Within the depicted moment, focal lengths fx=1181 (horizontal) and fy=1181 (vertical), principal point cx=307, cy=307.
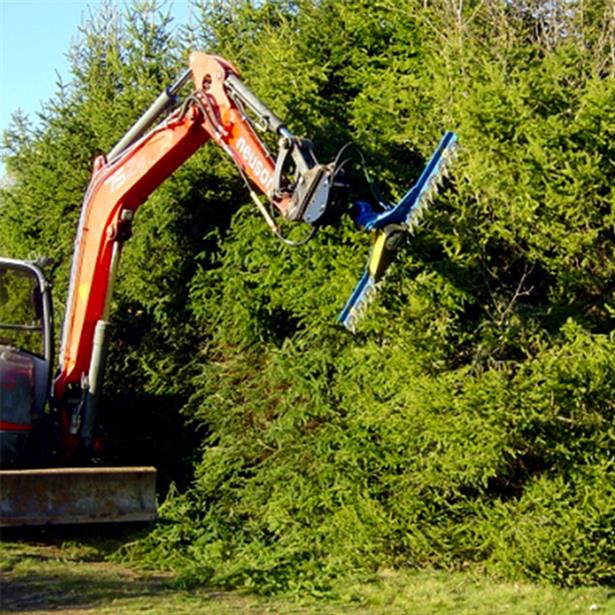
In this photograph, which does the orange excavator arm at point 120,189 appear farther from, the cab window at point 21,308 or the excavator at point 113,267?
the cab window at point 21,308

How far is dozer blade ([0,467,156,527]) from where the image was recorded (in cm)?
851

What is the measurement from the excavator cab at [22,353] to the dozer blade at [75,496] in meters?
0.56

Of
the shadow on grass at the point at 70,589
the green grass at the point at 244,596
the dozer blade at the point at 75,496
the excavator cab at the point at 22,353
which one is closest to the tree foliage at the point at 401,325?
the green grass at the point at 244,596

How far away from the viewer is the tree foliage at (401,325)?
8.31 meters

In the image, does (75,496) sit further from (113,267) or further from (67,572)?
(113,267)

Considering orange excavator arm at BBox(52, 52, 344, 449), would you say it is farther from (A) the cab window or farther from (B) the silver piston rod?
(A) the cab window

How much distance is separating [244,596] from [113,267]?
3132 millimetres

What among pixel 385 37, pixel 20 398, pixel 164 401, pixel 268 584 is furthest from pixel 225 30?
pixel 268 584

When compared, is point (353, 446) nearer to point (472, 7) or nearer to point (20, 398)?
point (20, 398)

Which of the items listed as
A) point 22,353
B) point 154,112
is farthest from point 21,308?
point 154,112

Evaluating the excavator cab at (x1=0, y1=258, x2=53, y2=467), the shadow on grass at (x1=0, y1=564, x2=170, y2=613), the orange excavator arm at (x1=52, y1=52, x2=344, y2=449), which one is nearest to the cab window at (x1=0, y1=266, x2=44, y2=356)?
the excavator cab at (x1=0, y1=258, x2=53, y2=467)

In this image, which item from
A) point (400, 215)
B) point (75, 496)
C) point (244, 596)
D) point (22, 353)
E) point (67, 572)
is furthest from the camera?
point (22, 353)

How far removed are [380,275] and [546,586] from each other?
2561 millimetres

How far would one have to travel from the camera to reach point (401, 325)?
28.3ft
